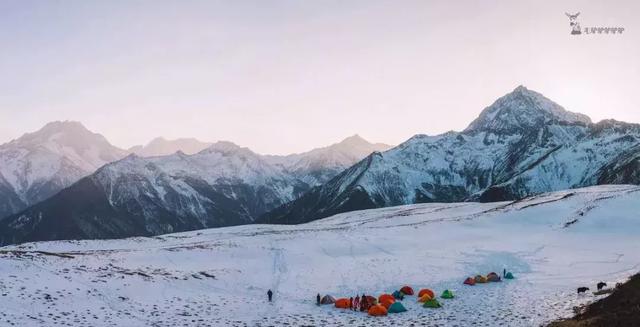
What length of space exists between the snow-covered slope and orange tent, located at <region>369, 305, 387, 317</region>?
29.2 inches

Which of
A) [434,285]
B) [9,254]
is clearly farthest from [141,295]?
[434,285]

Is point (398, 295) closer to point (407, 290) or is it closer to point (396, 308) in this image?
point (407, 290)

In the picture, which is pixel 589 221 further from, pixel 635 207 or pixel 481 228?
pixel 481 228

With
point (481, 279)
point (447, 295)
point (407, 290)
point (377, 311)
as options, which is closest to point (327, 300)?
point (377, 311)

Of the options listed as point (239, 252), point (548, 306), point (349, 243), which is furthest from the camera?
point (349, 243)

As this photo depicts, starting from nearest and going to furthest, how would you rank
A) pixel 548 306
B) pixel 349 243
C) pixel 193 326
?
pixel 193 326 → pixel 548 306 → pixel 349 243

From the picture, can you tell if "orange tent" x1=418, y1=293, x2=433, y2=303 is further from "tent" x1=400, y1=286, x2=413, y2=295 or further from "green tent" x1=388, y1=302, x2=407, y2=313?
"green tent" x1=388, y1=302, x2=407, y2=313

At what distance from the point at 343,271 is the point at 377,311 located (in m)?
20.8

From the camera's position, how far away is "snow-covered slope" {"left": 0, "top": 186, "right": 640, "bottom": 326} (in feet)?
120

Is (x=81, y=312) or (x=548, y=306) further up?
(x=81, y=312)

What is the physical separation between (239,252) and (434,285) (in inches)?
1147

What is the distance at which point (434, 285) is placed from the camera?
51.3 metres

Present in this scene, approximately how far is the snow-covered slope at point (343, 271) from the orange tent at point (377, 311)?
2.44 ft

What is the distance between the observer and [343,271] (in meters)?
60.2
